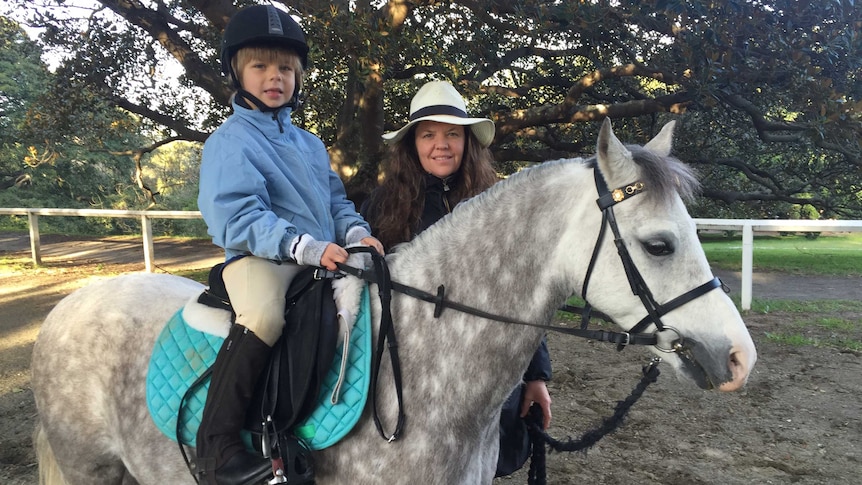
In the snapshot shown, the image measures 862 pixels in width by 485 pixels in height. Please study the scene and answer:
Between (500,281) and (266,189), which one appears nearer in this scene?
(500,281)

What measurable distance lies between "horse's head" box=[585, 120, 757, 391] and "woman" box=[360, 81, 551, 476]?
3.06ft

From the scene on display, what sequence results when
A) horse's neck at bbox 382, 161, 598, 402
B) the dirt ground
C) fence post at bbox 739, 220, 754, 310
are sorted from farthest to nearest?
1. fence post at bbox 739, 220, 754, 310
2. the dirt ground
3. horse's neck at bbox 382, 161, 598, 402

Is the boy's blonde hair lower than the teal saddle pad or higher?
higher

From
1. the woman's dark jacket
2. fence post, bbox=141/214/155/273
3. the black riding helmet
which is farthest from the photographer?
fence post, bbox=141/214/155/273

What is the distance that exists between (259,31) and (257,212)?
0.86 metres

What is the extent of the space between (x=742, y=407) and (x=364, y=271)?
4178mm

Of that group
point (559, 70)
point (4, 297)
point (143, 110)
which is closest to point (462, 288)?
point (559, 70)

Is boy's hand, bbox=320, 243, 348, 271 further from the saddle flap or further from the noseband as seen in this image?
the noseband

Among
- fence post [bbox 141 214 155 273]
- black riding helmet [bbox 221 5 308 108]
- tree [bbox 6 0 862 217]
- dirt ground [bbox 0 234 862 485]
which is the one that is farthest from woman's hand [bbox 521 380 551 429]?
fence post [bbox 141 214 155 273]

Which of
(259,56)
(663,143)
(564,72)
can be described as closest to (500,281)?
(663,143)

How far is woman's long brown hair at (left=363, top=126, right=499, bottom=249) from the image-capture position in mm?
2447

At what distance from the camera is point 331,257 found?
175 cm

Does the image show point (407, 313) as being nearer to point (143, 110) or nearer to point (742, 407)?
point (742, 407)

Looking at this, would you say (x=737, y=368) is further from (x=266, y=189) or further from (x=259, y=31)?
(x=259, y=31)
